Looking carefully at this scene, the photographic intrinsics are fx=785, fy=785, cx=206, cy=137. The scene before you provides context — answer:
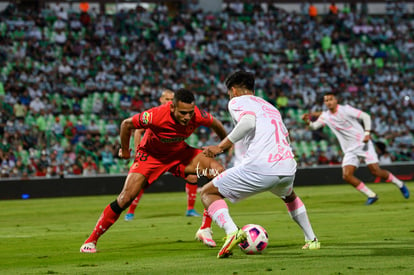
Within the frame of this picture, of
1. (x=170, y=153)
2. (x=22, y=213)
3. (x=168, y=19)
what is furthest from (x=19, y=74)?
(x=170, y=153)

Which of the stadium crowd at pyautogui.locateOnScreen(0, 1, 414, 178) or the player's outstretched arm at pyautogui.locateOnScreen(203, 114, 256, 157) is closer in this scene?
the player's outstretched arm at pyautogui.locateOnScreen(203, 114, 256, 157)

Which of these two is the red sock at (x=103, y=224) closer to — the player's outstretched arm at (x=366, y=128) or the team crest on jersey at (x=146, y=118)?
the team crest on jersey at (x=146, y=118)

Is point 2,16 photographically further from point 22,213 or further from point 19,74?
point 22,213

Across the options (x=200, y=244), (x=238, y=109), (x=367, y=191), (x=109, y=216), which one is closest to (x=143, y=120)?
(x=109, y=216)

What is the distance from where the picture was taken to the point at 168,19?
39.5 m

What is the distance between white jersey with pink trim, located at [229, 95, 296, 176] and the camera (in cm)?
909

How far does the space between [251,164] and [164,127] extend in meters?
2.49

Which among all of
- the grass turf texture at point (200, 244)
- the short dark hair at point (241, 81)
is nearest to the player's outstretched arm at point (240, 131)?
the short dark hair at point (241, 81)

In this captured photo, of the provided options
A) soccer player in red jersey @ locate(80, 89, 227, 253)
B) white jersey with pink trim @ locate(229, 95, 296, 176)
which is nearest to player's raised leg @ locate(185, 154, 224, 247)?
soccer player in red jersey @ locate(80, 89, 227, 253)

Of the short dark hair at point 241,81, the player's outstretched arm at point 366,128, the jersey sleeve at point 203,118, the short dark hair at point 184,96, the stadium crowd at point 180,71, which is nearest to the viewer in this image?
the short dark hair at point 241,81

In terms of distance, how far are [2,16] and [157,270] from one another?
29.3 metres

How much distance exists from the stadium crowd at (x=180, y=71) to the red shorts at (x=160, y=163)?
15.3 meters

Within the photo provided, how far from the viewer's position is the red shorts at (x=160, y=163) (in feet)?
37.1

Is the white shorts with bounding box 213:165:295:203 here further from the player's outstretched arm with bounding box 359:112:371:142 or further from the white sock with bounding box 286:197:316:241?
the player's outstretched arm with bounding box 359:112:371:142
